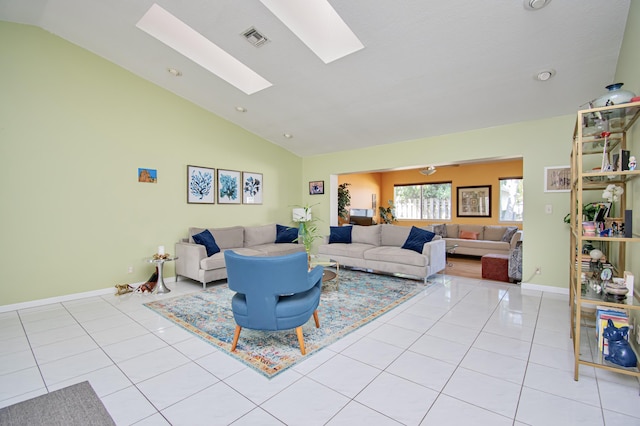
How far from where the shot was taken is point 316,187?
24.0 feet

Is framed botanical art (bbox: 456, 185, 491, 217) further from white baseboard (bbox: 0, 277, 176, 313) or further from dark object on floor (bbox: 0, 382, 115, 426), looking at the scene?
dark object on floor (bbox: 0, 382, 115, 426)

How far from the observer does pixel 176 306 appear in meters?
3.70

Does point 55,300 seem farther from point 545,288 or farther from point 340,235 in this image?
point 545,288

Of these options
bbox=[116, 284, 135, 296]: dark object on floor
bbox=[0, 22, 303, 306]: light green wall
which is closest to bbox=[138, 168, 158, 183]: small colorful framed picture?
bbox=[0, 22, 303, 306]: light green wall

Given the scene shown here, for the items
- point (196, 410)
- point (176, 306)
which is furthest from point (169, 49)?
point (196, 410)

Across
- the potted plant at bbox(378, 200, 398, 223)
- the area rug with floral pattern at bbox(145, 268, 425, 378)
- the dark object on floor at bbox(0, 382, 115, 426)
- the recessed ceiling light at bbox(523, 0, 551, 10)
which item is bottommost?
the dark object on floor at bbox(0, 382, 115, 426)

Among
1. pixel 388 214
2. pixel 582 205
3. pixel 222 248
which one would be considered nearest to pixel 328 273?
pixel 222 248

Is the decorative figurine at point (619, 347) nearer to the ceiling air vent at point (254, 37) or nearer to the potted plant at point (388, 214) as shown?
the ceiling air vent at point (254, 37)

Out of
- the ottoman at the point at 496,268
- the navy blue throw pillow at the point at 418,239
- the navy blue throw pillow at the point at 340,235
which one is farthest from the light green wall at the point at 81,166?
the ottoman at the point at 496,268

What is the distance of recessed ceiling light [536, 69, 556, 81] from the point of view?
3.29 metres

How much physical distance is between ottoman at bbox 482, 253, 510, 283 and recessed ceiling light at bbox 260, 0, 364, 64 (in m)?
4.12

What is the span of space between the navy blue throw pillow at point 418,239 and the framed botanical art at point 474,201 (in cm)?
418

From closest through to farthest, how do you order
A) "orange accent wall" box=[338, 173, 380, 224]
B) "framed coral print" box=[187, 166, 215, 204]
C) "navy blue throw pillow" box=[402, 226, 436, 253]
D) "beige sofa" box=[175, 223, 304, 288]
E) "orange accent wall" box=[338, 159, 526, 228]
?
"beige sofa" box=[175, 223, 304, 288] < "navy blue throw pillow" box=[402, 226, 436, 253] < "framed coral print" box=[187, 166, 215, 204] < "orange accent wall" box=[338, 159, 526, 228] < "orange accent wall" box=[338, 173, 380, 224]

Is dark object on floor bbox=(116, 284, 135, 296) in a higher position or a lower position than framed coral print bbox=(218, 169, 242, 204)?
lower
